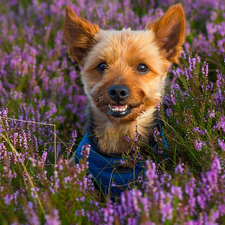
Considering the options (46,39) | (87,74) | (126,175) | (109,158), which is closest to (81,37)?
(87,74)

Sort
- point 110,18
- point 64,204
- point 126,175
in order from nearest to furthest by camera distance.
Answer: point 64,204, point 126,175, point 110,18

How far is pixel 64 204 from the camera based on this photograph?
199cm

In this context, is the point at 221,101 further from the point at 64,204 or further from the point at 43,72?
the point at 43,72

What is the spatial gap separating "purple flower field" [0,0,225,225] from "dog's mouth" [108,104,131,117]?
42cm

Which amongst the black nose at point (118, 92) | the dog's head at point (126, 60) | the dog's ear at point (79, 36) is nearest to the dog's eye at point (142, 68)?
the dog's head at point (126, 60)

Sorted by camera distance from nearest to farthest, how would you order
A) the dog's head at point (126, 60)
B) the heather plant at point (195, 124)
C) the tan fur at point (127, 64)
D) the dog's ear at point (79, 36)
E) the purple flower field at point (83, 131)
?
the purple flower field at point (83, 131) < the heather plant at point (195, 124) < the dog's head at point (126, 60) < the tan fur at point (127, 64) < the dog's ear at point (79, 36)

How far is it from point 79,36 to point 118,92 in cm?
139

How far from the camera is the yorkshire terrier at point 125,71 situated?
3207 millimetres

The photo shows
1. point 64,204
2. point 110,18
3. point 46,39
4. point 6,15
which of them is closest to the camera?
point 64,204

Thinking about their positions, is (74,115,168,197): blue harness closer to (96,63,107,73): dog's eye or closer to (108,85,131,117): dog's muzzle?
(108,85,131,117): dog's muzzle

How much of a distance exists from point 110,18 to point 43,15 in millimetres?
1942

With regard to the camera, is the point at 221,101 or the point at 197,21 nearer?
the point at 221,101

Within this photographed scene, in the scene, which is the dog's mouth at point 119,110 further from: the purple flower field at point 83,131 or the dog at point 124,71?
the purple flower field at point 83,131

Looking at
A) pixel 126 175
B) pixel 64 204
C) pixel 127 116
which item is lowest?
pixel 126 175
